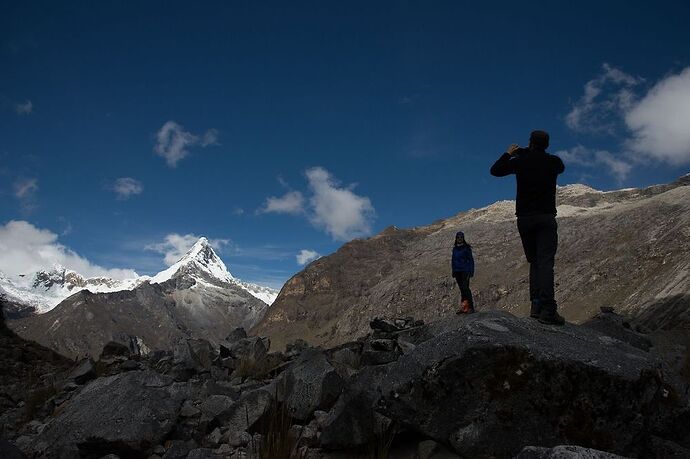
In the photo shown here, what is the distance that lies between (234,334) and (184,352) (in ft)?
20.3

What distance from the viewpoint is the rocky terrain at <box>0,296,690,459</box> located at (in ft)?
13.9

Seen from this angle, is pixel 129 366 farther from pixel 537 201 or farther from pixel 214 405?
pixel 537 201

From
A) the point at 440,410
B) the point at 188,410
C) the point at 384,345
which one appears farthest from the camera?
the point at 384,345

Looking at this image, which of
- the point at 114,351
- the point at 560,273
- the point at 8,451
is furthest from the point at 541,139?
the point at 560,273

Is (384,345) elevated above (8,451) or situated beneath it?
elevated above

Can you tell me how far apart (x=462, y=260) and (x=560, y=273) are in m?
107

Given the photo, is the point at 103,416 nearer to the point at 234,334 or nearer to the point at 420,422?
the point at 420,422

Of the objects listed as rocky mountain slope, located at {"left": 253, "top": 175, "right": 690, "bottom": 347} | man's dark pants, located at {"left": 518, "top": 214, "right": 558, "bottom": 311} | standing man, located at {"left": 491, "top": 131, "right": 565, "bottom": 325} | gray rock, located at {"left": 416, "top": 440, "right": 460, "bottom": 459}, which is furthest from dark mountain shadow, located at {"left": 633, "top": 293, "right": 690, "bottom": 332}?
gray rock, located at {"left": 416, "top": 440, "right": 460, "bottom": 459}

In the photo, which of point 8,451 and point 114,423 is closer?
point 8,451

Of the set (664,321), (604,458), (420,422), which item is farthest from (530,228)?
(664,321)

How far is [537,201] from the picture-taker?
7059 millimetres

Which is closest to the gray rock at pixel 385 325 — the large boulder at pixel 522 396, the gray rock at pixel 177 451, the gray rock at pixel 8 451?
the gray rock at pixel 177 451

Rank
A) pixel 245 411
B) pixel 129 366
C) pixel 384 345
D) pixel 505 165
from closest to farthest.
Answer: pixel 245 411 < pixel 505 165 < pixel 384 345 < pixel 129 366

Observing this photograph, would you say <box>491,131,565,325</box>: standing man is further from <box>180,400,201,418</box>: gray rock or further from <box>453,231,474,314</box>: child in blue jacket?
<box>453,231,474,314</box>: child in blue jacket
